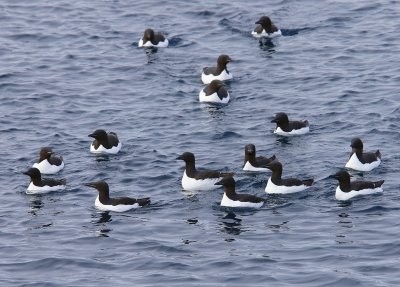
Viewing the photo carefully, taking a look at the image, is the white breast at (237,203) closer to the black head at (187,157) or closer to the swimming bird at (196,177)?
the swimming bird at (196,177)

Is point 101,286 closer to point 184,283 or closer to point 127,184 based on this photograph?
point 184,283

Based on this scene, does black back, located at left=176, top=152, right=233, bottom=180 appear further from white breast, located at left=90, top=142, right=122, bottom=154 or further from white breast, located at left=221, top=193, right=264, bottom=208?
white breast, located at left=90, top=142, right=122, bottom=154

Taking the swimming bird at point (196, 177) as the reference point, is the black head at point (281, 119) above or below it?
above

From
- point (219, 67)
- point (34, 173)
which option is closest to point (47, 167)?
point (34, 173)

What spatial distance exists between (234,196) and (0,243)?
22.2 ft

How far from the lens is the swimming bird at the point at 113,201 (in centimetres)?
3734

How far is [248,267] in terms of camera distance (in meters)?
33.0

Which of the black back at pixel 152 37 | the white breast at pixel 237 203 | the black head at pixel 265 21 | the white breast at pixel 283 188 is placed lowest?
the white breast at pixel 237 203

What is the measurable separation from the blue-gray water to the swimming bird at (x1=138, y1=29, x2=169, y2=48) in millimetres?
505

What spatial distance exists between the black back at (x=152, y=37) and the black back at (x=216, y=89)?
259 inches

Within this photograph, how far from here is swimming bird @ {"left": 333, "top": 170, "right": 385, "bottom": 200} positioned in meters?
37.4

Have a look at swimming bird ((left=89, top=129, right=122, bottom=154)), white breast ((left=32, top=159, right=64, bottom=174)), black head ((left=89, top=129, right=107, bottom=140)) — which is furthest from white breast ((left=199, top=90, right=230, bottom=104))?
white breast ((left=32, top=159, right=64, bottom=174))

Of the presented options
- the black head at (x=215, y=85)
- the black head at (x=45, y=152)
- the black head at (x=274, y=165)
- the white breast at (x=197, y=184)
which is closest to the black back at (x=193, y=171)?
the white breast at (x=197, y=184)

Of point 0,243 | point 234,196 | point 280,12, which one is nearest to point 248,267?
point 234,196
